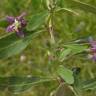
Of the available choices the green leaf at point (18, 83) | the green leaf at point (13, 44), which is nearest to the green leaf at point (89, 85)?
the green leaf at point (18, 83)

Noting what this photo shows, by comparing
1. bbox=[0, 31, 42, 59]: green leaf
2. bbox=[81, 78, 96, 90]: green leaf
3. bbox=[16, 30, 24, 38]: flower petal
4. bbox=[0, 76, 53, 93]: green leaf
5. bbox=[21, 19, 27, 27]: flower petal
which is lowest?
bbox=[81, 78, 96, 90]: green leaf

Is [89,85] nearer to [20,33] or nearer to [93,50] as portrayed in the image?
[93,50]

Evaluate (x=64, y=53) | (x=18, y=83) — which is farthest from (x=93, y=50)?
(x=18, y=83)

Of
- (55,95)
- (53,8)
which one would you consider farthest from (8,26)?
(55,95)

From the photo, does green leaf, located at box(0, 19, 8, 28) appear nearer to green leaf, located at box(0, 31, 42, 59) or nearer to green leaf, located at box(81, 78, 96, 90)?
green leaf, located at box(0, 31, 42, 59)

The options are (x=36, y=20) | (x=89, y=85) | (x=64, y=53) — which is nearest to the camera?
(x=36, y=20)

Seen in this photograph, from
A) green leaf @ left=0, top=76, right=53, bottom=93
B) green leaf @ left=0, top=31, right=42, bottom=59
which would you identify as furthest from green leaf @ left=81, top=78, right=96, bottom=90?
green leaf @ left=0, top=31, right=42, bottom=59

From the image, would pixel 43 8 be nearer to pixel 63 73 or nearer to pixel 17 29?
pixel 17 29
